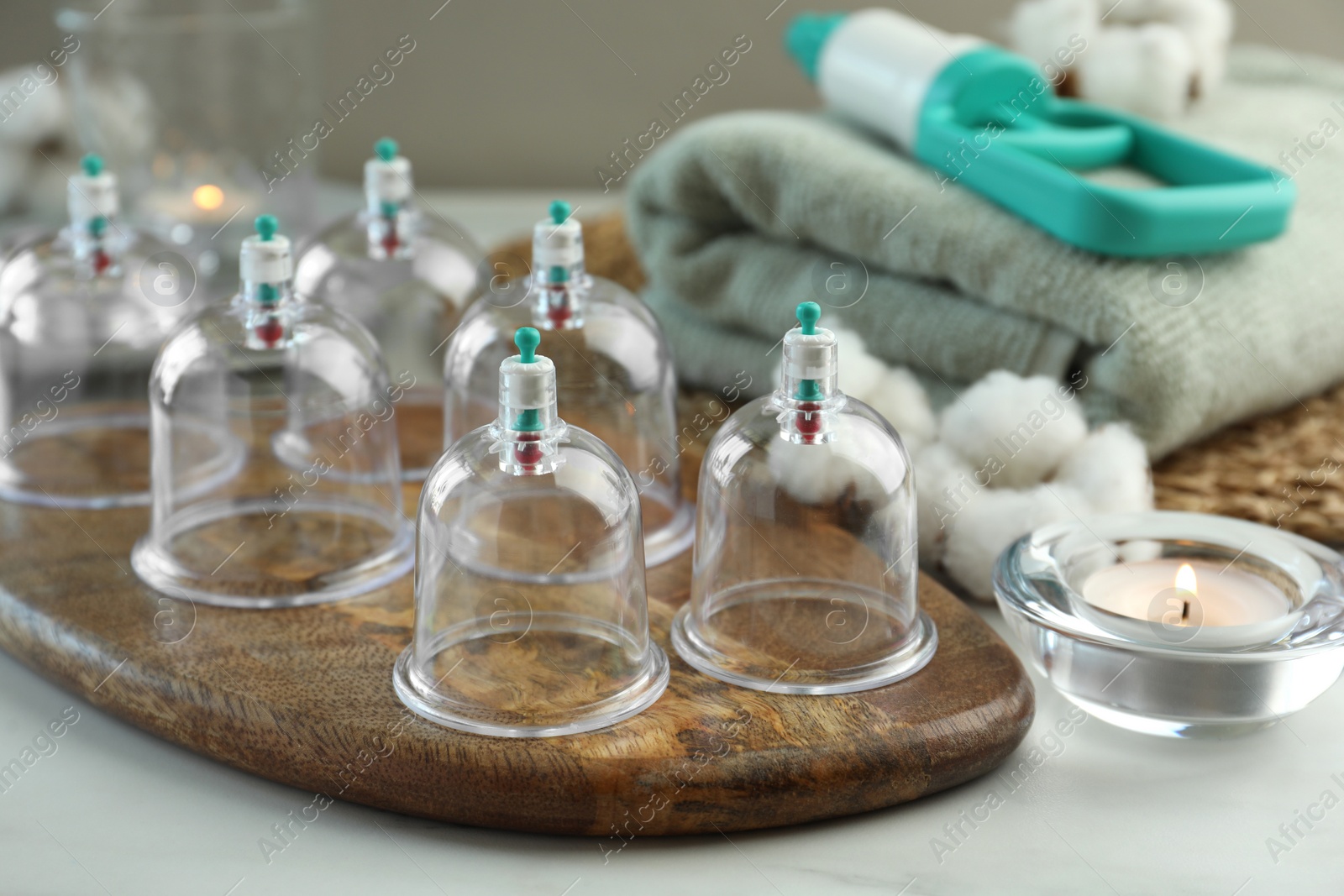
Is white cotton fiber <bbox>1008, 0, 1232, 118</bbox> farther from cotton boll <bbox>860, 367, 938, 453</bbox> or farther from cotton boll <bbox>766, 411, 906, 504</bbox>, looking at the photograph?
cotton boll <bbox>766, 411, 906, 504</bbox>

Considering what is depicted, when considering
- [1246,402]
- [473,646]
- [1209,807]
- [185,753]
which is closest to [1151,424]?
[1246,402]

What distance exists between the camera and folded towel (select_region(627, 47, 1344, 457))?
88 centimetres

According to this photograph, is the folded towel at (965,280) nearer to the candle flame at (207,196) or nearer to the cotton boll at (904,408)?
→ the cotton boll at (904,408)

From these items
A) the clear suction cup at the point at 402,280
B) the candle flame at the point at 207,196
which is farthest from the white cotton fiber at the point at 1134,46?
the candle flame at the point at 207,196

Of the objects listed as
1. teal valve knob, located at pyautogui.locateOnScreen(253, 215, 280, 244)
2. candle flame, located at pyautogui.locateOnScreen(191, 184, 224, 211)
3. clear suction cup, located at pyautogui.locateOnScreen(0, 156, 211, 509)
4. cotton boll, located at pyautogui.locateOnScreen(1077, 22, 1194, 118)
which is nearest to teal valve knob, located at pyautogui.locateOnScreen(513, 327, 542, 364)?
teal valve knob, located at pyautogui.locateOnScreen(253, 215, 280, 244)

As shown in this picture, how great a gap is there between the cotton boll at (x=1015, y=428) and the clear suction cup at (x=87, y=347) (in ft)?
1.52

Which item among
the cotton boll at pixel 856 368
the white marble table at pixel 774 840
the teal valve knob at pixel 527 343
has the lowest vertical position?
the white marble table at pixel 774 840

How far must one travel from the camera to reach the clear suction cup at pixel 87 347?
951 millimetres

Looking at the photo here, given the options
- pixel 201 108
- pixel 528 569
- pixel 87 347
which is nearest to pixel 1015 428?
pixel 528 569

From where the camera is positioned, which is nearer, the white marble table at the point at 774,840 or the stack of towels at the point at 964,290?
the white marble table at the point at 774,840

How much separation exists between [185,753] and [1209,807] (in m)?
0.48

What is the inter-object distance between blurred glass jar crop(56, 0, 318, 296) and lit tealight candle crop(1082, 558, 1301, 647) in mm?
852

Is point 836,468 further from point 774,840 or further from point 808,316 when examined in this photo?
point 774,840

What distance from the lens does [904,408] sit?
91 cm
